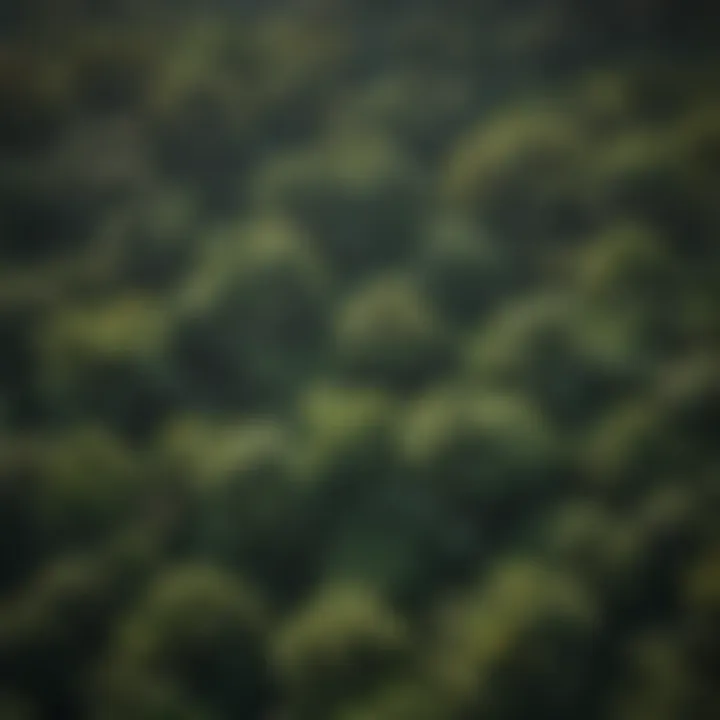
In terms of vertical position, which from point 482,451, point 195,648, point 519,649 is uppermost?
point 482,451

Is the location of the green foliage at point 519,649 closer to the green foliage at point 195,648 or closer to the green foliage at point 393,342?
the green foliage at point 195,648

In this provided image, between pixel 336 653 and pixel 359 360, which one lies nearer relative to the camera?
pixel 336 653

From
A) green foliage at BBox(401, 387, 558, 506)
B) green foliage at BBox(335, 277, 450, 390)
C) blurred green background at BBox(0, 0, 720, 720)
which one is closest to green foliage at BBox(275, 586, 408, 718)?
blurred green background at BBox(0, 0, 720, 720)

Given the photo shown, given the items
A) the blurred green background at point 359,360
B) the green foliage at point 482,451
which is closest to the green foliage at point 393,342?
the blurred green background at point 359,360

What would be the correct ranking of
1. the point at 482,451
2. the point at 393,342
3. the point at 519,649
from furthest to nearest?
the point at 393,342 < the point at 482,451 < the point at 519,649

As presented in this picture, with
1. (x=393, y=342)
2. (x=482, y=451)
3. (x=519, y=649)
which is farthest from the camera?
(x=393, y=342)

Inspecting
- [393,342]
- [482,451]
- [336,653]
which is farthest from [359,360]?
[336,653]

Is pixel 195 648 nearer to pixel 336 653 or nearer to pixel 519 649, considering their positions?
pixel 336 653

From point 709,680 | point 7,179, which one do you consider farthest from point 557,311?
point 7,179

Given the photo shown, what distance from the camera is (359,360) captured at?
4.50 ft

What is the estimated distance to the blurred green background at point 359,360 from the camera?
105cm

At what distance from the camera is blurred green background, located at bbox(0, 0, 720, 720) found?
1.05 m

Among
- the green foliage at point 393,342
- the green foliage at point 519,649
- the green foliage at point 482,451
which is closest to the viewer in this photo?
the green foliage at point 519,649

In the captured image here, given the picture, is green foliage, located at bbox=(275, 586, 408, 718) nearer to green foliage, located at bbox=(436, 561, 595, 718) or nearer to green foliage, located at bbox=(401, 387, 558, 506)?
green foliage, located at bbox=(436, 561, 595, 718)
